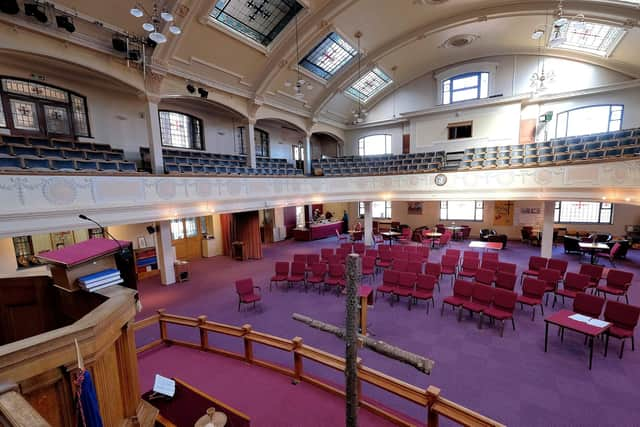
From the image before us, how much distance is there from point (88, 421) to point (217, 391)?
2744 mm

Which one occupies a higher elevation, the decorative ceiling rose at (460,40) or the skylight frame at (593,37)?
the decorative ceiling rose at (460,40)

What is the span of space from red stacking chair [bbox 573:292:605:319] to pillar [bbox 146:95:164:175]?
10.9 m

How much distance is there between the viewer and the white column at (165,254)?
888 cm

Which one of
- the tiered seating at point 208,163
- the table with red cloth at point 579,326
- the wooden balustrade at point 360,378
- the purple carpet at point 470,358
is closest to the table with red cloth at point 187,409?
the purple carpet at point 470,358

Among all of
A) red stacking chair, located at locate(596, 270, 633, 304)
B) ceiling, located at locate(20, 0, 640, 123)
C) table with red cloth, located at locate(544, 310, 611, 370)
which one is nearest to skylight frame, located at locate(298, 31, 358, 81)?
ceiling, located at locate(20, 0, 640, 123)

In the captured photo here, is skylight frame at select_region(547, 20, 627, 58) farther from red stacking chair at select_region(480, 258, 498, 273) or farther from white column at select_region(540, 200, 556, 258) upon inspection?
red stacking chair at select_region(480, 258, 498, 273)

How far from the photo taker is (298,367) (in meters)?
3.89

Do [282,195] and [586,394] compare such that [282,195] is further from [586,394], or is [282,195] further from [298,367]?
[586,394]

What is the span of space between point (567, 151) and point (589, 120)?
409 centimetres

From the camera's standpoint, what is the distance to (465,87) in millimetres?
14219

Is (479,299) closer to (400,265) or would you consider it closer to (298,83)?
(400,265)

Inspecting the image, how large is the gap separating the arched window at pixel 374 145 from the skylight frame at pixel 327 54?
5.32 m

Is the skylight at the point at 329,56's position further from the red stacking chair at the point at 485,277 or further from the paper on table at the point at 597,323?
the paper on table at the point at 597,323

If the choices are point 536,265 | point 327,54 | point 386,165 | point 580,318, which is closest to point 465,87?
point 386,165
